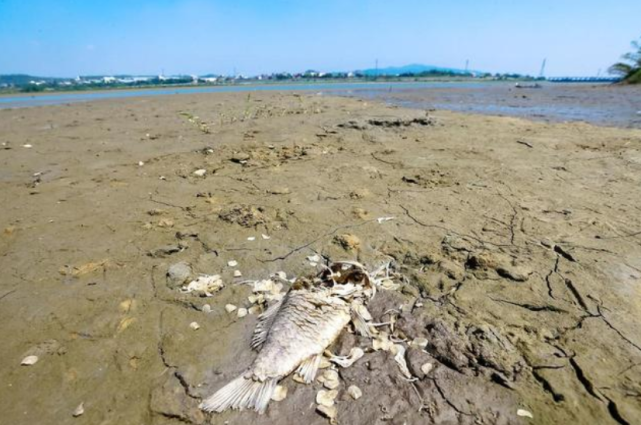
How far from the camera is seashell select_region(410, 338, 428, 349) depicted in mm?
2105

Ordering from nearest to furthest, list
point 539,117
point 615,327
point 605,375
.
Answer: point 605,375 → point 615,327 → point 539,117

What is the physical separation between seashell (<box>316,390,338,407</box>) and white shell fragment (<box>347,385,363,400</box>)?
0.24 ft

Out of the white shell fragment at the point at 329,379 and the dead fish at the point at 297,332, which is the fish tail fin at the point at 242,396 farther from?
the white shell fragment at the point at 329,379

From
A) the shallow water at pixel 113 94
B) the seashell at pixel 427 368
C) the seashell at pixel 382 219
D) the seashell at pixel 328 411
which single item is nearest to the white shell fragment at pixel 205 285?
the seashell at pixel 328 411

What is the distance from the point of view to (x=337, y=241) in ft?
10.7

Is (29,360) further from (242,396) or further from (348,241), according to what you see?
(348,241)

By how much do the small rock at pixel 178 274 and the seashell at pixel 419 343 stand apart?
1823 mm

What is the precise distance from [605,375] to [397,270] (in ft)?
4.58

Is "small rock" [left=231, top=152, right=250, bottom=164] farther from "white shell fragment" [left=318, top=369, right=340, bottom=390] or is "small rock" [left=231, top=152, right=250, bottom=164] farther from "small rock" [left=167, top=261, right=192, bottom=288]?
"white shell fragment" [left=318, top=369, right=340, bottom=390]

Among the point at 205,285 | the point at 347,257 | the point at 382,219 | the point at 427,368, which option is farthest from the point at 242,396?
the point at 382,219

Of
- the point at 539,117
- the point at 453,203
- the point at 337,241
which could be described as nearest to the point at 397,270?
the point at 337,241

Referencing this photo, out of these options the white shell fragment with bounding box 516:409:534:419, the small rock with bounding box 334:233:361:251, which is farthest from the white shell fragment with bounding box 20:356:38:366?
the white shell fragment with bounding box 516:409:534:419

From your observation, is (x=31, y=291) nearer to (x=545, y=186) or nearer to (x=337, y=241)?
(x=337, y=241)

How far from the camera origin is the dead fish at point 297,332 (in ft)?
5.96
